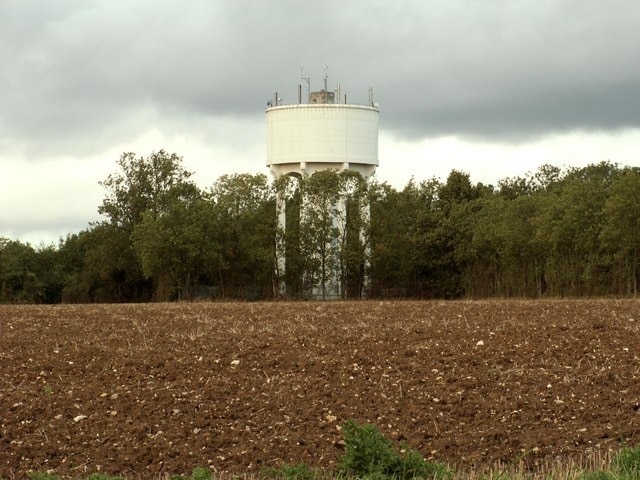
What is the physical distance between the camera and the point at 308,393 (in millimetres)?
20047

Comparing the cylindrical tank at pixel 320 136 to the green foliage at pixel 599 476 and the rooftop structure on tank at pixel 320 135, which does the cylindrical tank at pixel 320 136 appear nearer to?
the rooftop structure on tank at pixel 320 135

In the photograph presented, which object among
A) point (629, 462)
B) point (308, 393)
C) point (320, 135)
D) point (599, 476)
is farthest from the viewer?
point (320, 135)

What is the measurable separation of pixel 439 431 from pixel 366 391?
247 cm

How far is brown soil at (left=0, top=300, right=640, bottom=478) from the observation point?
17.2 meters

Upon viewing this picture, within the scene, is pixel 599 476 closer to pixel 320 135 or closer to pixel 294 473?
pixel 294 473

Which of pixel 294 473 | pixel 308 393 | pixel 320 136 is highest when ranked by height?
pixel 320 136

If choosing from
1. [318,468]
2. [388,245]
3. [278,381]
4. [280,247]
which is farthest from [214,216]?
[318,468]

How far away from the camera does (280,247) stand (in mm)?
70875

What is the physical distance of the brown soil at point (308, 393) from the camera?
17188 mm

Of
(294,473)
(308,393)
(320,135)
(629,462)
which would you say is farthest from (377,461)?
(320,135)

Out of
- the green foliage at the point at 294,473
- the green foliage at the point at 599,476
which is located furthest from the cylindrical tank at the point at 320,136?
the green foliage at the point at 599,476

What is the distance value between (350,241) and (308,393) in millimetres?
51614

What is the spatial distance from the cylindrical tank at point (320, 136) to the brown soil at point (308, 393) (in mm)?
40055

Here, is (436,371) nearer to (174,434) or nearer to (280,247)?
(174,434)
